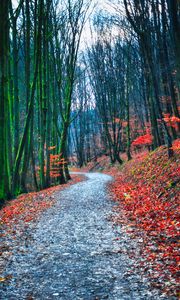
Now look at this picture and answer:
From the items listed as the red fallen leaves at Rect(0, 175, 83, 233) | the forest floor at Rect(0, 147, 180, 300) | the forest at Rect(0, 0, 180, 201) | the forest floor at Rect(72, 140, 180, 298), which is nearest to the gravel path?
the forest floor at Rect(0, 147, 180, 300)

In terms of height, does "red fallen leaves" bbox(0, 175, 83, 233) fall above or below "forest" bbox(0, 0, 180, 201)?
below

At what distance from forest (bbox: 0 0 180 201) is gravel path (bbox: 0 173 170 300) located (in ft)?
21.2

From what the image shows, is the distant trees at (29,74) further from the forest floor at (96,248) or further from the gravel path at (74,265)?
the gravel path at (74,265)

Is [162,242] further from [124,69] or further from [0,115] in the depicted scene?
[124,69]

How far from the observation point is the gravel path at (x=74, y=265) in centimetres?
457

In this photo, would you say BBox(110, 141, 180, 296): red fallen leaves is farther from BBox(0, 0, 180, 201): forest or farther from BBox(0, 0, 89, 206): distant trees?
BBox(0, 0, 89, 206): distant trees

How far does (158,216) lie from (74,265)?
3.87 metres

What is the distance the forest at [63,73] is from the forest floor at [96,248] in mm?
4504

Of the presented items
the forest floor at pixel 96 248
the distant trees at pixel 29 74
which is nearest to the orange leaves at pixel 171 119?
the forest floor at pixel 96 248

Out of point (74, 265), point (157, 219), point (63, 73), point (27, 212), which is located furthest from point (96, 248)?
point (63, 73)

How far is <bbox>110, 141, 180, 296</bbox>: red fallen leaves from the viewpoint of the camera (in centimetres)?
523

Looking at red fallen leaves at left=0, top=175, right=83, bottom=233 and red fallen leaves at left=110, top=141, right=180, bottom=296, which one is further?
red fallen leaves at left=0, top=175, right=83, bottom=233

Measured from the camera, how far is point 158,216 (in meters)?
8.84

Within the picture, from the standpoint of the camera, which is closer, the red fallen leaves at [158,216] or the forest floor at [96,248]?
the forest floor at [96,248]
